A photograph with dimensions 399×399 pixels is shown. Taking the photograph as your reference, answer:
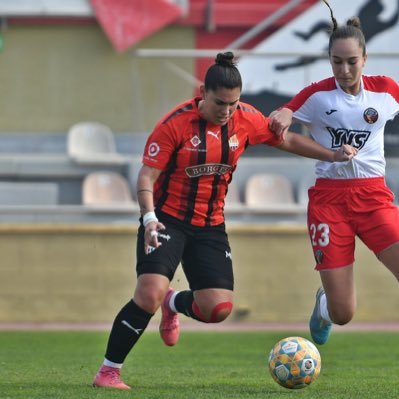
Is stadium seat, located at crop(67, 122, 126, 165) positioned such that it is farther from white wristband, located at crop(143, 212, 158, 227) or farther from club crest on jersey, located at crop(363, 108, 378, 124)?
white wristband, located at crop(143, 212, 158, 227)

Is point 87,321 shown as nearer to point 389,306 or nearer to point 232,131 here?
point 389,306

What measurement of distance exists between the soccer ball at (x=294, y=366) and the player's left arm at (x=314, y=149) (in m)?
1.23

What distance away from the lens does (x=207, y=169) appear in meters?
7.29

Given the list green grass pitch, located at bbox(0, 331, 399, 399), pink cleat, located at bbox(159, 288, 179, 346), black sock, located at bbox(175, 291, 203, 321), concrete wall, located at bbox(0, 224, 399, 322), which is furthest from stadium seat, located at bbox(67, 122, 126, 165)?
black sock, located at bbox(175, 291, 203, 321)

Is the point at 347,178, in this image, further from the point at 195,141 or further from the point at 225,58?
the point at 225,58

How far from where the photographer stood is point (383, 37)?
17.6 m

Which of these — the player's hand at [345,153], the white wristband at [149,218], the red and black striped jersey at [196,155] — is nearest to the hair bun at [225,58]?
the red and black striped jersey at [196,155]

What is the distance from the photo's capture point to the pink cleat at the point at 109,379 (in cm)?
714

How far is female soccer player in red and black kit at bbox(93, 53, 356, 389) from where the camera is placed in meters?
7.03

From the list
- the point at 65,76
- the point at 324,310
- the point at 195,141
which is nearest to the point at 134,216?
the point at 65,76

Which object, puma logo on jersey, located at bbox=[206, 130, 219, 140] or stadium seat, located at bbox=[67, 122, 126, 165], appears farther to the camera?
stadium seat, located at bbox=[67, 122, 126, 165]

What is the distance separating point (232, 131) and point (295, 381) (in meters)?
1.63

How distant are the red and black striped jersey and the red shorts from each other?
52 cm

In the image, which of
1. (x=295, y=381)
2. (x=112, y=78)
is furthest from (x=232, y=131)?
(x=112, y=78)
